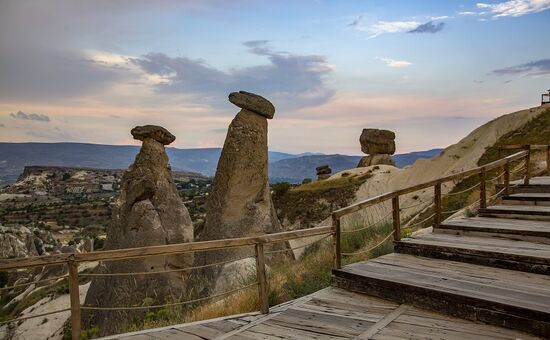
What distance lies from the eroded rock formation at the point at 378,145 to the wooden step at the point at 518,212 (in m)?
43.8

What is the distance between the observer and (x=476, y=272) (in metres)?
5.47

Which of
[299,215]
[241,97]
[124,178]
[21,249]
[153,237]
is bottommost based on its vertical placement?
[21,249]

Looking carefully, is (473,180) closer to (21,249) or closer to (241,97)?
(241,97)

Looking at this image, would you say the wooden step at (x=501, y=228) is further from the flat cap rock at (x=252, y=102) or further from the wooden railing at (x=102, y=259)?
the flat cap rock at (x=252, y=102)

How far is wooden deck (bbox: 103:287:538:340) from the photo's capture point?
3987mm

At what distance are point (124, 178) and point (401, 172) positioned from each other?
1240 inches

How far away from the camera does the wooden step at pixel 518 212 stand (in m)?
7.72

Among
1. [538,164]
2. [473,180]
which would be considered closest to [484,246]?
[538,164]

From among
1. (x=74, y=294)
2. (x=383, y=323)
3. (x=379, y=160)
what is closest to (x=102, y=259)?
(x=74, y=294)

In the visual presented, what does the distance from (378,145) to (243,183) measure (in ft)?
140

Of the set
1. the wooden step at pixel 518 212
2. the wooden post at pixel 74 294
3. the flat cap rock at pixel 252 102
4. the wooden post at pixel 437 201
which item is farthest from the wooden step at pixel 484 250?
the flat cap rock at pixel 252 102

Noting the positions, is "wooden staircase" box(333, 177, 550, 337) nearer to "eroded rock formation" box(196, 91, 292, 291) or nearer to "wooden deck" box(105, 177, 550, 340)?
"wooden deck" box(105, 177, 550, 340)

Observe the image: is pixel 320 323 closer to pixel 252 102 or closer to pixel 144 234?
pixel 144 234

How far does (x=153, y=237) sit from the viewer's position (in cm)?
1201
